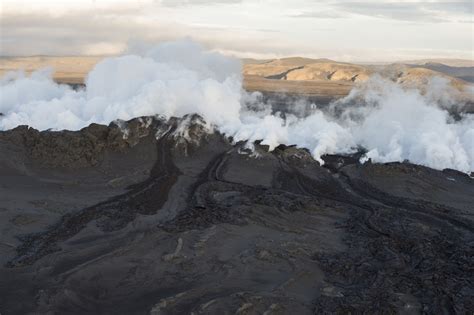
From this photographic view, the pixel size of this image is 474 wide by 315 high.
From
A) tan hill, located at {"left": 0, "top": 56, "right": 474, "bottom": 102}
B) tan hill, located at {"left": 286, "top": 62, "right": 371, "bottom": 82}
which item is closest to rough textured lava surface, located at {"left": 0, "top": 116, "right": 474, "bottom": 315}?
tan hill, located at {"left": 0, "top": 56, "right": 474, "bottom": 102}

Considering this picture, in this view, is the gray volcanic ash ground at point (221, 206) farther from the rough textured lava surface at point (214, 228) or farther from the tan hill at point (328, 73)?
the tan hill at point (328, 73)

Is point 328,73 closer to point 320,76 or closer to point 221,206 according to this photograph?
point 320,76

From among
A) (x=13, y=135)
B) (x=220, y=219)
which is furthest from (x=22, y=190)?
(x=220, y=219)

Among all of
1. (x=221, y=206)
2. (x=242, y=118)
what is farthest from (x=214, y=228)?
(x=242, y=118)

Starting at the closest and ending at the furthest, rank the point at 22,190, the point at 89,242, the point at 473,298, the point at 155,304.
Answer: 1. the point at 155,304
2. the point at 473,298
3. the point at 89,242
4. the point at 22,190

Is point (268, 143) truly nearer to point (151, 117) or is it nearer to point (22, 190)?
point (151, 117)

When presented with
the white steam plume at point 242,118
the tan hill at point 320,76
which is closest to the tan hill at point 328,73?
the tan hill at point 320,76
